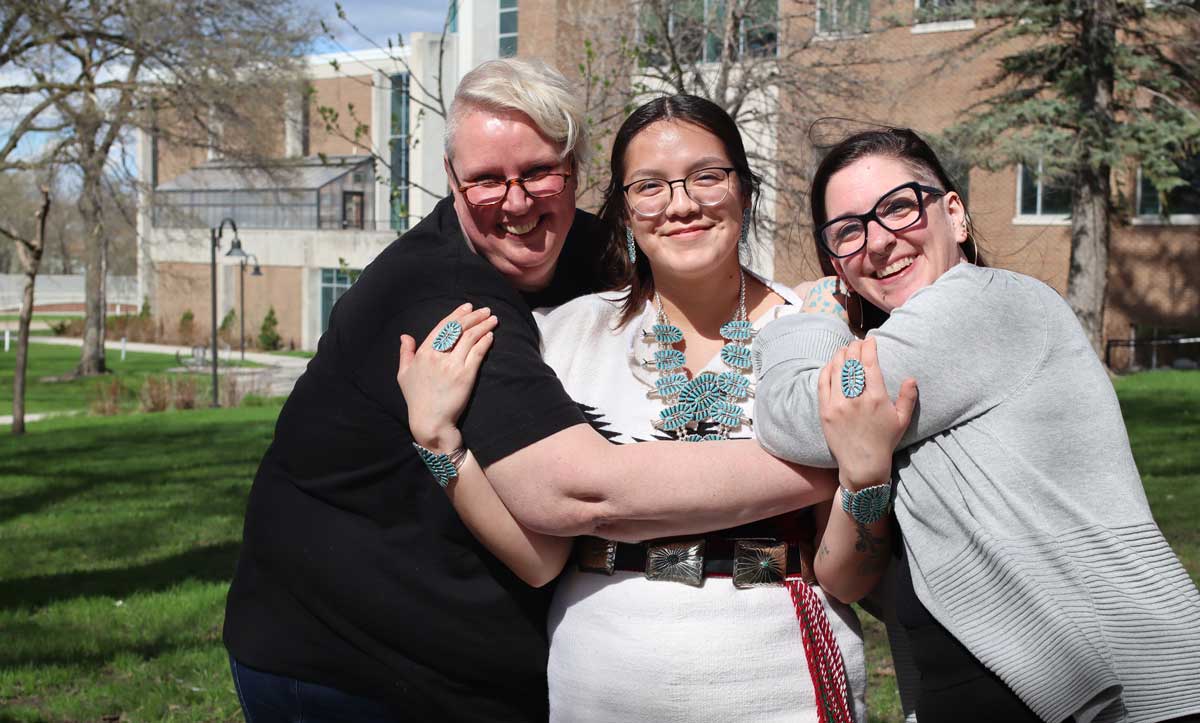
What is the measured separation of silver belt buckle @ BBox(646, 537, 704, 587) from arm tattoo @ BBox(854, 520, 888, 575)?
34 cm

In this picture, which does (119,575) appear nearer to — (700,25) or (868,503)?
(700,25)

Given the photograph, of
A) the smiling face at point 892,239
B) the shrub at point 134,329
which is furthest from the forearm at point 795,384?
the shrub at point 134,329

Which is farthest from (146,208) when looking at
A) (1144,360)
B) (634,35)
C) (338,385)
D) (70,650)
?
(338,385)

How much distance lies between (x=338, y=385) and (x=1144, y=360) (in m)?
26.2

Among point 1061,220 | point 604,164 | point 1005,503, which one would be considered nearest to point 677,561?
point 1005,503

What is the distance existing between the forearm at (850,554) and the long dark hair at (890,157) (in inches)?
19.5

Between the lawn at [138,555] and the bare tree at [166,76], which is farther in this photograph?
the bare tree at [166,76]

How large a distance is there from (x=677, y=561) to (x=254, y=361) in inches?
1512

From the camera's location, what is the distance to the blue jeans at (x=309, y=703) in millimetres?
2854

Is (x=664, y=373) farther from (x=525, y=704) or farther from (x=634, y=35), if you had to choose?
(x=634, y=35)

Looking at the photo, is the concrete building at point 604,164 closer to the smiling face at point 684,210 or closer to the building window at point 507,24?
the building window at point 507,24

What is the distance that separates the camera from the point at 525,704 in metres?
2.91

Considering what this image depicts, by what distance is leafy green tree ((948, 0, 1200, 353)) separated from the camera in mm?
19328

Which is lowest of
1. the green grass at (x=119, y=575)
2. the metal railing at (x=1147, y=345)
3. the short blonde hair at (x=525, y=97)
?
the green grass at (x=119, y=575)
